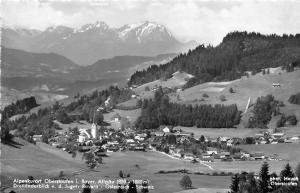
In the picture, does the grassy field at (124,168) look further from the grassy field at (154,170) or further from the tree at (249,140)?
the tree at (249,140)

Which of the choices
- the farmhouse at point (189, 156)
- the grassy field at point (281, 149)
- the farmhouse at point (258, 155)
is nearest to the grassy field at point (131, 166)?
the grassy field at point (281, 149)

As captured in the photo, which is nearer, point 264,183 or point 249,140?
point 264,183

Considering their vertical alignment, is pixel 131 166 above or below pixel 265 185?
below

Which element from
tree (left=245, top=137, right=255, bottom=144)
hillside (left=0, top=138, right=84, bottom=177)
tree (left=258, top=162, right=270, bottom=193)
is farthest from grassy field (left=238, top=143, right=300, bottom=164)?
tree (left=258, top=162, right=270, bottom=193)

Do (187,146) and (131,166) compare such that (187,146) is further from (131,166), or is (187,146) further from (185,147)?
(131,166)

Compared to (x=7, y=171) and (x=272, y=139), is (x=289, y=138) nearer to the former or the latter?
(x=272, y=139)

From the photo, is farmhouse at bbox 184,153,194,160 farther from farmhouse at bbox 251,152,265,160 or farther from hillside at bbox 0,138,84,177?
hillside at bbox 0,138,84,177

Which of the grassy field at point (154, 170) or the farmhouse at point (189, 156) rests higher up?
the grassy field at point (154, 170)

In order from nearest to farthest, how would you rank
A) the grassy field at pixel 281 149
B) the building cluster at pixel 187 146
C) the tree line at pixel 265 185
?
1. the tree line at pixel 265 185
2. the grassy field at pixel 281 149
3. the building cluster at pixel 187 146

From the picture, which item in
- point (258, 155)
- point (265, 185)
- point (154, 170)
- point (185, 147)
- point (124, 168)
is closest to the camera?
point (265, 185)

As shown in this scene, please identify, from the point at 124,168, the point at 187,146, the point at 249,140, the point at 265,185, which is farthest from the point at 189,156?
the point at 265,185

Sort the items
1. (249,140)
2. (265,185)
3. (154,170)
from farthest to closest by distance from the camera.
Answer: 1. (249,140)
2. (154,170)
3. (265,185)

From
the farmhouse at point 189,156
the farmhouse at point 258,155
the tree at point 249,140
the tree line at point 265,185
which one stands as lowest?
the farmhouse at point 189,156
